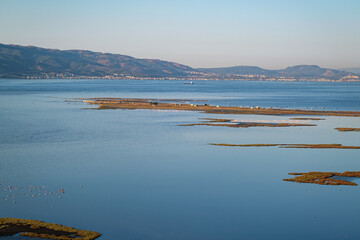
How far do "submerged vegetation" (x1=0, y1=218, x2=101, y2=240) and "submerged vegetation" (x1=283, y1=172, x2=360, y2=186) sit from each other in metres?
15.7

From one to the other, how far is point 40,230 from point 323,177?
19.3 metres

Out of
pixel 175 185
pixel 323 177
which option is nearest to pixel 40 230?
pixel 175 185

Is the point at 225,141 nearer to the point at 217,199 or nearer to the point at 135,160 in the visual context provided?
the point at 135,160

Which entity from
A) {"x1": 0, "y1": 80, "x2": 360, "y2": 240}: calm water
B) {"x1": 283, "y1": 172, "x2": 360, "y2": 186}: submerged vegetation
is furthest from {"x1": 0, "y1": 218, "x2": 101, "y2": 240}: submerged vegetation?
{"x1": 283, "y1": 172, "x2": 360, "y2": 186}: submerged vegetation

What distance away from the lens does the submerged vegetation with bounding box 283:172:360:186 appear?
3020cm

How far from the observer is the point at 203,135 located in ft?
167

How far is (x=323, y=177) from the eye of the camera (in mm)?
31547

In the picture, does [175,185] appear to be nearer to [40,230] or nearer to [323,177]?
[323,177]

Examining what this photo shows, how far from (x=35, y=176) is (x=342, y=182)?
2025cm

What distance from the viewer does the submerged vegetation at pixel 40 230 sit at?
2028 cm

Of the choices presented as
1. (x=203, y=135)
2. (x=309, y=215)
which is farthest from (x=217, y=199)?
(x=203, y=135)

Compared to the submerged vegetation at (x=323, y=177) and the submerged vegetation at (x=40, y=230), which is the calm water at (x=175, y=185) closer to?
the submerged vegetation at (x=40, y=230)

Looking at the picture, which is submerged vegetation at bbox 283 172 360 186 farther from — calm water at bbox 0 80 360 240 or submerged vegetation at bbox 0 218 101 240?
submerged vegetation at bbox 0 218 101 240

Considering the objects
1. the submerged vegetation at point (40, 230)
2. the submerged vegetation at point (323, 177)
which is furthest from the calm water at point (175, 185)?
the submerged vegetation at point (323, 177)
